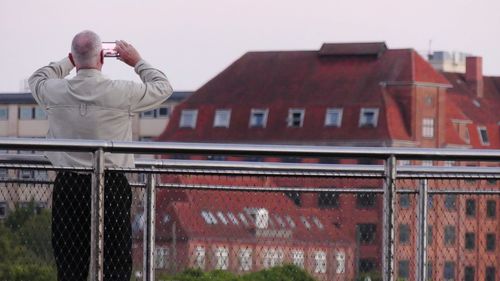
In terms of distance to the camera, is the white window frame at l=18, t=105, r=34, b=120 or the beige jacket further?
the white window frame at l=18, t=105, r=34, b=120

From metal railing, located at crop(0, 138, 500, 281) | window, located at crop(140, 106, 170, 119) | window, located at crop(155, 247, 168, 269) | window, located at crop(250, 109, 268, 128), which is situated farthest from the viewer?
window, located at crop(140, 106, 170, 119)

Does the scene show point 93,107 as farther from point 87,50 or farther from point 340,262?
point 340,262

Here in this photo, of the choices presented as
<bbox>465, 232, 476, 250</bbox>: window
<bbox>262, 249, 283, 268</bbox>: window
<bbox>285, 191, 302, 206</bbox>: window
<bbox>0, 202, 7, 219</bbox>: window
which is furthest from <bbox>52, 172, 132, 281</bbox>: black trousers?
<bbox>465, 232, 476, 250</bbox>: window

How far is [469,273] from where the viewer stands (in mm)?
13078

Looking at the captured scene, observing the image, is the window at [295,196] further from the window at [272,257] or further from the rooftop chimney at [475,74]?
the rooftop chimney at [475,74]

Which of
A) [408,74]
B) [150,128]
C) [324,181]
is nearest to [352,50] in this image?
[408,74]

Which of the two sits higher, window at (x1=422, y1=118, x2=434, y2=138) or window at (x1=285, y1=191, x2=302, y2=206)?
window at (x1=422, y1=118, x2=434, y2=138)

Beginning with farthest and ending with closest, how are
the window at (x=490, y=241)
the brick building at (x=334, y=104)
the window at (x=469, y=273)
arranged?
the brick building at (x=334, y=104) < the window at (x=490, y=241) < the window at (x=469, y=273)

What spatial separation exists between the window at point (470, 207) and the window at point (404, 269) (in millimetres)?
544

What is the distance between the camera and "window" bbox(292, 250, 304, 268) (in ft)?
40.5

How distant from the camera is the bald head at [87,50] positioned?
10469 millimetres

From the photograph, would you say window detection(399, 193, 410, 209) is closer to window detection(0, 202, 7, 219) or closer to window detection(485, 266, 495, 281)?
window detection(485, 266, 495, 281)

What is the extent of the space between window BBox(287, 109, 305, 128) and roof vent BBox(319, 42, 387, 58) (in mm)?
4340

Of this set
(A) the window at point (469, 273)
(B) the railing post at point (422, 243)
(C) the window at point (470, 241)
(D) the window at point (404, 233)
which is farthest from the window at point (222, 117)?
(B) the railing post at point (422, 243)
